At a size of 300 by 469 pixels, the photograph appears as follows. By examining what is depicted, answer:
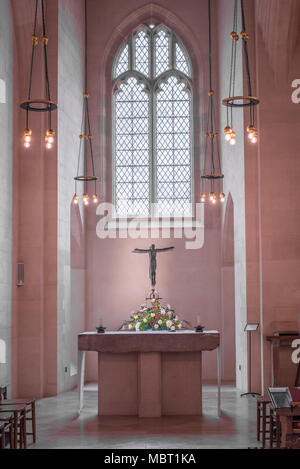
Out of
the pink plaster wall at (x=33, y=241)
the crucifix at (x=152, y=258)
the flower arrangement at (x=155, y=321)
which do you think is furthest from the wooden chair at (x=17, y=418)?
the crucifix at (x=152, y=258)

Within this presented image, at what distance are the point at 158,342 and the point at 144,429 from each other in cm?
147

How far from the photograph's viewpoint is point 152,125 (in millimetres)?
16047

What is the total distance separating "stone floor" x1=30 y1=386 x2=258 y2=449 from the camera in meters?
8.01

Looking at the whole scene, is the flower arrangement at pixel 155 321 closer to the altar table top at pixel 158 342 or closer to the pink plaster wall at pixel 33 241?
the altar table top at pixel 158 342

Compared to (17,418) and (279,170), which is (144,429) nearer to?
(17,418)

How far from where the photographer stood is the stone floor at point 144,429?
8.01m

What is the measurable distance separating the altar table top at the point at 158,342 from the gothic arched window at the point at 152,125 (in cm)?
603

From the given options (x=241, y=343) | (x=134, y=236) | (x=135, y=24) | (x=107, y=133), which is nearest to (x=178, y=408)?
(x=241, y=343)

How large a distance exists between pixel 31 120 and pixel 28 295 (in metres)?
3.37

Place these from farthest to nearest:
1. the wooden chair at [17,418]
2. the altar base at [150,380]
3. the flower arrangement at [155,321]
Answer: the flower arrangement at [155,321] → the altar base at [150,380] → the wooden chair at [17,418]

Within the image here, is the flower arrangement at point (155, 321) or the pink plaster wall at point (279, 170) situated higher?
the pink plaster wall at point (279, 170)

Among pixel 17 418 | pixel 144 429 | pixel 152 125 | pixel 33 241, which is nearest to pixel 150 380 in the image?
pixel 144 429

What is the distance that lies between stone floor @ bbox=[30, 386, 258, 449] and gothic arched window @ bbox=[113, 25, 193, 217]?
19.8 feet

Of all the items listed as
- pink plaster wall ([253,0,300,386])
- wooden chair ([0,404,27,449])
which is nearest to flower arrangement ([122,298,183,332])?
pink plaster wall ([253,0,300,386])
